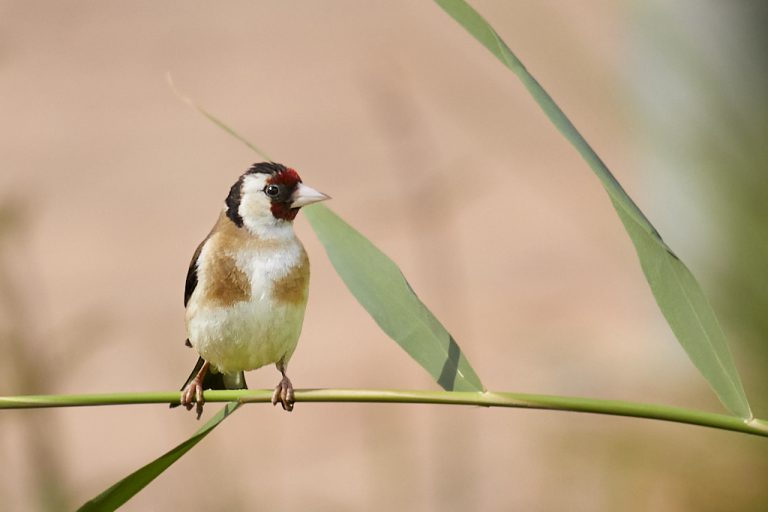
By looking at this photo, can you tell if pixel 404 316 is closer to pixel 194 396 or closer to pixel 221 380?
pixel 194 396

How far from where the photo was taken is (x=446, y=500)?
3.29 m

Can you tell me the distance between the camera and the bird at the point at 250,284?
59.0 inches

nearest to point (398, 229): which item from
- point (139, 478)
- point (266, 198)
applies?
point (266, 198)

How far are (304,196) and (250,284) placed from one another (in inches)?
8.0

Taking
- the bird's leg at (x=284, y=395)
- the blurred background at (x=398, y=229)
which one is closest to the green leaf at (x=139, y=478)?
the bird's leg at (x=284, y=395)

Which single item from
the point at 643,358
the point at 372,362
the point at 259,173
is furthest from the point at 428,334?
the point at 372,362

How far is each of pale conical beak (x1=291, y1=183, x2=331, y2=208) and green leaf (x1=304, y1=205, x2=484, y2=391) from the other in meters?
0.12

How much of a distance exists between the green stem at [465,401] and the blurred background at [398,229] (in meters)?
0.66

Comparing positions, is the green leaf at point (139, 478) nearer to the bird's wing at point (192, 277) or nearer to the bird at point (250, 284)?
the bird at point (250, 284)

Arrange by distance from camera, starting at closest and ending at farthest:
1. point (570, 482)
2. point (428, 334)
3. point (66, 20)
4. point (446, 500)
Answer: point (428, 334)
point (570, 482)
point (446, 500)
point (66, 20)

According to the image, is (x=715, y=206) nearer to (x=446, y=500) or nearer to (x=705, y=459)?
(x=705, y=459)

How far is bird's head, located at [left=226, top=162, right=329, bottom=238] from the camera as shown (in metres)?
1.46

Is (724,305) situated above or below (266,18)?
below

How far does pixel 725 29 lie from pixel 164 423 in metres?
2.89
